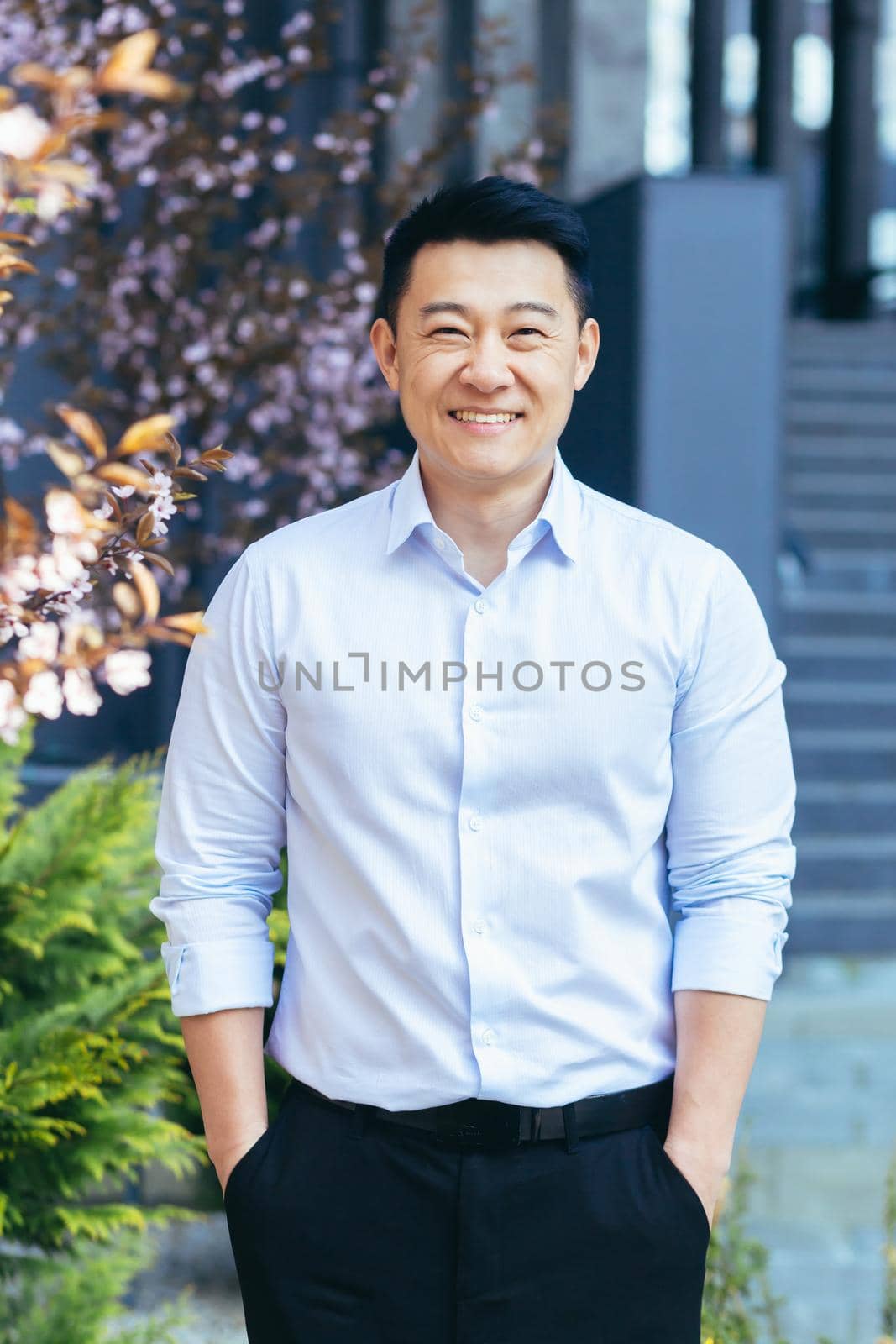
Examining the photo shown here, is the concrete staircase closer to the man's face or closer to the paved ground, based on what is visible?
the paved ground

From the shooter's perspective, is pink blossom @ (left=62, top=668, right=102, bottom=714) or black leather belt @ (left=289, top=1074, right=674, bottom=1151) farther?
black leather belt @ (left=289, top=1074, right=674, bottom=1151)

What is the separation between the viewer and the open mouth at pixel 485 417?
1750 mm

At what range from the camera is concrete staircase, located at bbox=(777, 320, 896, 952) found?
20.3 ft

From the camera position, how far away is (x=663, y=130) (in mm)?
20078

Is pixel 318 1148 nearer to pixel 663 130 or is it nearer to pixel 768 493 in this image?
pixel 768 493

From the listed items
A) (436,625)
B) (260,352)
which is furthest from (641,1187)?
(260,352)

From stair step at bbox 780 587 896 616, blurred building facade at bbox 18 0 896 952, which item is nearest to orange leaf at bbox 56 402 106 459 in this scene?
blurred building facade at bbox 18 0 896 952

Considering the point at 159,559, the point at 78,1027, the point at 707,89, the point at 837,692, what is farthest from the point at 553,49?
the point at 707,89

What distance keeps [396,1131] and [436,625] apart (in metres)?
0.58

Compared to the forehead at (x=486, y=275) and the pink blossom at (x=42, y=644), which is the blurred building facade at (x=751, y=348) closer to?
the forehead at (x=486, y=275)

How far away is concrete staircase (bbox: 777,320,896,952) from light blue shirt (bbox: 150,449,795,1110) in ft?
11.2

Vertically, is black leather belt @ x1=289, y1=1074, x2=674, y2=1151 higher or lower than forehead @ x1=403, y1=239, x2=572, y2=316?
lower

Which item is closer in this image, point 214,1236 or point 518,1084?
point 518,1084

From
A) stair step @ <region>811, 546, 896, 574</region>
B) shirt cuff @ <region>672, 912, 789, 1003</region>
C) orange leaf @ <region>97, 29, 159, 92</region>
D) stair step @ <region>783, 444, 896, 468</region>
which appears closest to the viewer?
orange leaf @ <region>97, 29, 159, 92</region>
